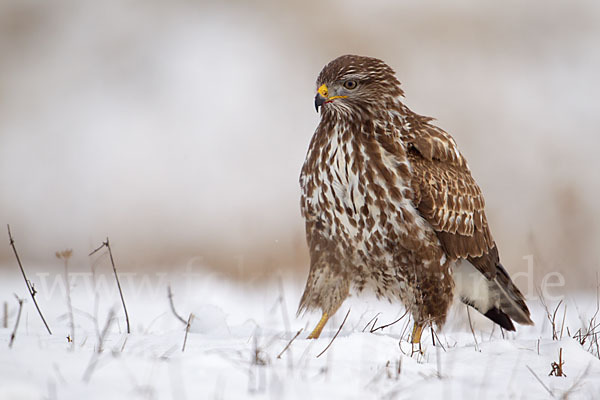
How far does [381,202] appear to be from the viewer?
4.77 m

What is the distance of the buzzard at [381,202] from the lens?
4.80 m

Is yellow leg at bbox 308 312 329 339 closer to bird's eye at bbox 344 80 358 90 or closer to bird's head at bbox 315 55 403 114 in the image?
bird's head at bbox 315 55 403 114

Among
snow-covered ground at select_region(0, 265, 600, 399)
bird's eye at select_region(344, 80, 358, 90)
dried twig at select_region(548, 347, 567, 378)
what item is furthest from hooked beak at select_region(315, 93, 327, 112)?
dried twig at select_region(548, 347, 567, 378)

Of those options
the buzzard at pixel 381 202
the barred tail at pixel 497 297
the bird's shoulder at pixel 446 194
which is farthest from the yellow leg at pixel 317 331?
the barred tail at pixel 497 297

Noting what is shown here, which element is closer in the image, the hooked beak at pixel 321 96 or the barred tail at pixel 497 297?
the hooked beak at pixel 321 96

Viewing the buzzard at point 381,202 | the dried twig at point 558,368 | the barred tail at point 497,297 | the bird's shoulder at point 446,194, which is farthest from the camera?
the barred tail at point 497,297

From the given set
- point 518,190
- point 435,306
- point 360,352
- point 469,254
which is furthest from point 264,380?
point 518,190

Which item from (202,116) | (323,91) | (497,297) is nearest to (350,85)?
(323,91)

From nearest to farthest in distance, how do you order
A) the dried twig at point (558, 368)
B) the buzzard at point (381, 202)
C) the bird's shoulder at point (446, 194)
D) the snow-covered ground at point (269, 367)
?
1. the snow-covered ground at point (269, 367)
2. the dried twig at point (558, 368)
3. the buzzard at point (381, 202)
4. the bird's shoulder at point (446, 194)

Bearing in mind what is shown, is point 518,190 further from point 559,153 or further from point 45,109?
point 45,109

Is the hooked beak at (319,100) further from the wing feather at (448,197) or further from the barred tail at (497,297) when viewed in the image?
the barred tail at (497,297)

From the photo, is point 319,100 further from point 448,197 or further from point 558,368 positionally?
point 558,368

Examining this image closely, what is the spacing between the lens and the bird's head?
16.9ft

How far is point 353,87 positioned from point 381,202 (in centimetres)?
105
